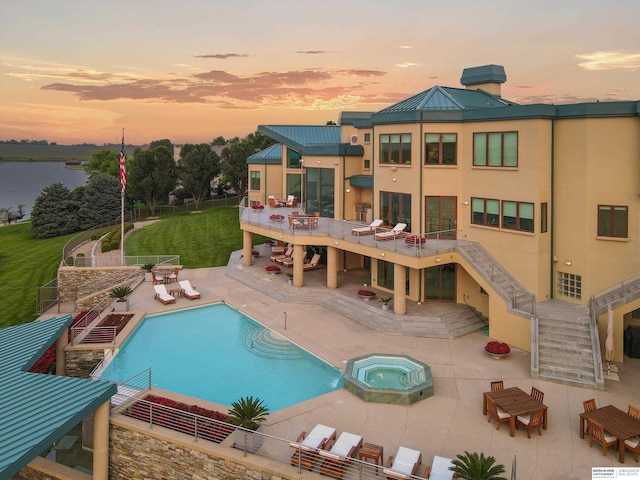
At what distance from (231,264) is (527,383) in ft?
74.9

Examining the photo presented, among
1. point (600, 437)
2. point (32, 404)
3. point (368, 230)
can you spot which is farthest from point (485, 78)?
A: point (32, 404)

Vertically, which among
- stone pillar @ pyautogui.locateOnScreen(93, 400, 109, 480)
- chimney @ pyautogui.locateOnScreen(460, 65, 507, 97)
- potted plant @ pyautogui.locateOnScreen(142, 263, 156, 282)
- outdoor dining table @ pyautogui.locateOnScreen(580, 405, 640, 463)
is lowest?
stone pillar @ pyautogui.locateOnScreen(93, 400, 109, 480)

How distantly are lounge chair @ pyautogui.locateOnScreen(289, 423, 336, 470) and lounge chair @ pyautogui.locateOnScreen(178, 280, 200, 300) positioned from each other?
15.7 meters

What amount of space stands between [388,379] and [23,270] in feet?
123

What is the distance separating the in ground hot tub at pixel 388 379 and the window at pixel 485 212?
338 inches

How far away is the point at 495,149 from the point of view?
2294cm

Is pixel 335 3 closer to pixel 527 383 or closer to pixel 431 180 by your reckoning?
pixel 431 180

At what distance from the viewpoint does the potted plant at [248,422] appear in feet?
42.2

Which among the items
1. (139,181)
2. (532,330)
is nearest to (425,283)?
(532,330)

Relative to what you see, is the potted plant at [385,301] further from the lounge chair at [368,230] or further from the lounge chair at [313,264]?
the lounge chair at [313,264]

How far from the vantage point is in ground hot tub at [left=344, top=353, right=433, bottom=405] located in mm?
15711

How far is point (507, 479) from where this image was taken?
448 inches

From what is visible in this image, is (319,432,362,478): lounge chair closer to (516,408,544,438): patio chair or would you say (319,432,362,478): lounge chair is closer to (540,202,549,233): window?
(516,408,544,438): patio chair

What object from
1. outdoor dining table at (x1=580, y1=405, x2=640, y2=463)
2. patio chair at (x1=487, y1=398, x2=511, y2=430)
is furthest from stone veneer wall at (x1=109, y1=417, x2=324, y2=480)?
outdoor dining table at (x1=580, y1=405, x2=640, y2=463)
